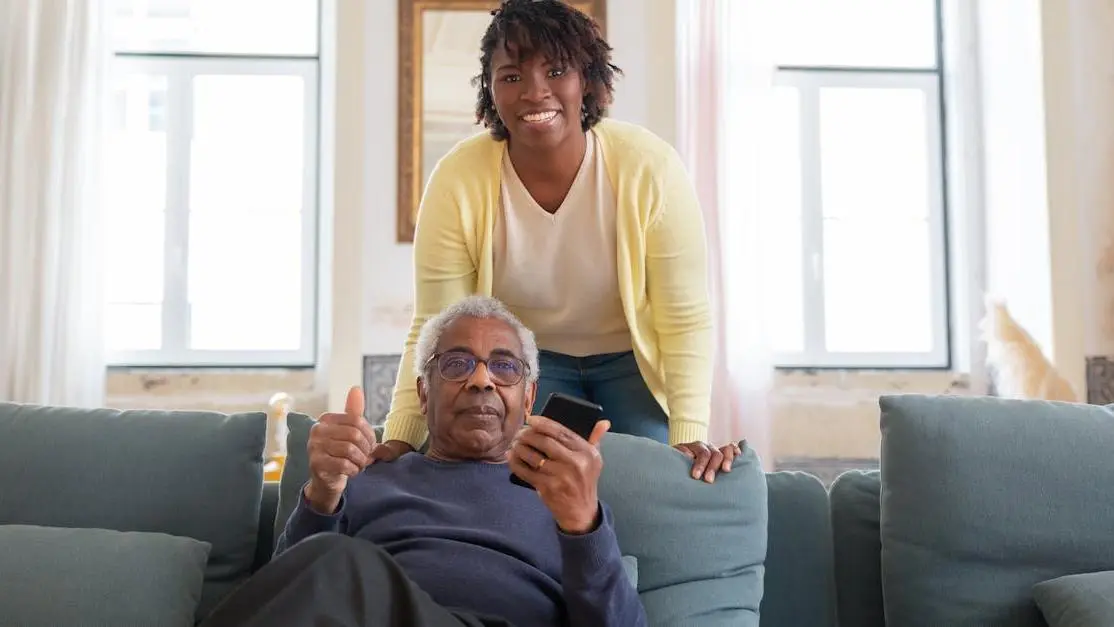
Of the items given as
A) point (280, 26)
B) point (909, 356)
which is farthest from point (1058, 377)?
point (280, 26)

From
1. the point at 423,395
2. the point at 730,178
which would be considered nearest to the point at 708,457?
the point at 423,395

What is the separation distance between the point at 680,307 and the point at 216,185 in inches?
115

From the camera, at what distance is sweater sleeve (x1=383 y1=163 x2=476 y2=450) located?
1.87 m

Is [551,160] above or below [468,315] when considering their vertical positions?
above

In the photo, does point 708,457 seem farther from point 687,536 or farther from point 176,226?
point 176,226

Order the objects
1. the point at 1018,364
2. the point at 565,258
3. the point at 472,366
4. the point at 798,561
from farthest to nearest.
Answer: the point at 1018,364 → the point at 565,258 → the point at 798,561 → the point at 472,366

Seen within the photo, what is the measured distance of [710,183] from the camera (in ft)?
13.1

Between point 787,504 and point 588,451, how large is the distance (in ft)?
2.29

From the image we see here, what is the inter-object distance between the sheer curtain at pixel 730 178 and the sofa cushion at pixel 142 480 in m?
2.40

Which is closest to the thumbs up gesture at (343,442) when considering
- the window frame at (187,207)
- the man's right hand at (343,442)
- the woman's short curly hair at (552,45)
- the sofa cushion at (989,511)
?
the man's right hand at (343,442)

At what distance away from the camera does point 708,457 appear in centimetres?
179

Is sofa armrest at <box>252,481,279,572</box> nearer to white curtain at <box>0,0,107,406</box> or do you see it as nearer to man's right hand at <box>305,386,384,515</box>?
man's right hand at <box>305,386,384,515</box>

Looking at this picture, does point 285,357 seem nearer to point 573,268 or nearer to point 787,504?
point 573,268

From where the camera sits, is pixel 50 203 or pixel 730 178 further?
pixel 730 178
